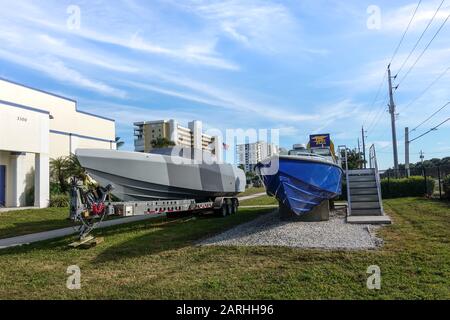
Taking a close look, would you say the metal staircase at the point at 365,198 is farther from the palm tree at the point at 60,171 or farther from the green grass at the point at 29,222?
the palm tree at the point at 60,171

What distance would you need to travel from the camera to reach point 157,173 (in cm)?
1200

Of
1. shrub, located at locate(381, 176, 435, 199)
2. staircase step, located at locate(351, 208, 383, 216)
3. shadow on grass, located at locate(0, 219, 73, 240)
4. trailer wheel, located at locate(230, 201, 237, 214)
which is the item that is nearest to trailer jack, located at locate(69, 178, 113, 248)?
shadow on grass, located at locate(0, 219, 73, 240)

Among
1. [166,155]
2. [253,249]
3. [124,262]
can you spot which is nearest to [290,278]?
[253,249]

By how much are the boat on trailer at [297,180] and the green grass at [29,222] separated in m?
7.67

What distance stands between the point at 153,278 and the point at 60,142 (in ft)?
82.2

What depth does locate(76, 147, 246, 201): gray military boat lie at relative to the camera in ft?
35.7

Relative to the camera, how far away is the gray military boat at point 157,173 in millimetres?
10883

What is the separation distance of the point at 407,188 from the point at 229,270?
1628 cm

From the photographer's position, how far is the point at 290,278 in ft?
19.2

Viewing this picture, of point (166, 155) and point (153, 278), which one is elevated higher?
point (166, 155)

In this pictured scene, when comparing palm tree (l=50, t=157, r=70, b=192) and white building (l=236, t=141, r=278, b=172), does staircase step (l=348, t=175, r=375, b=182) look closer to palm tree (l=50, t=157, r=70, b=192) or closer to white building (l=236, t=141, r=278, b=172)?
white building (l=236, t=141, r=278, b=172)

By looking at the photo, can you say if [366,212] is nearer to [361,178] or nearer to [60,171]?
[361,178]

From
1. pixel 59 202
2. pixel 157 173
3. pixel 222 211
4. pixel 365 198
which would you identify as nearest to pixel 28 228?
pixel 157 173
